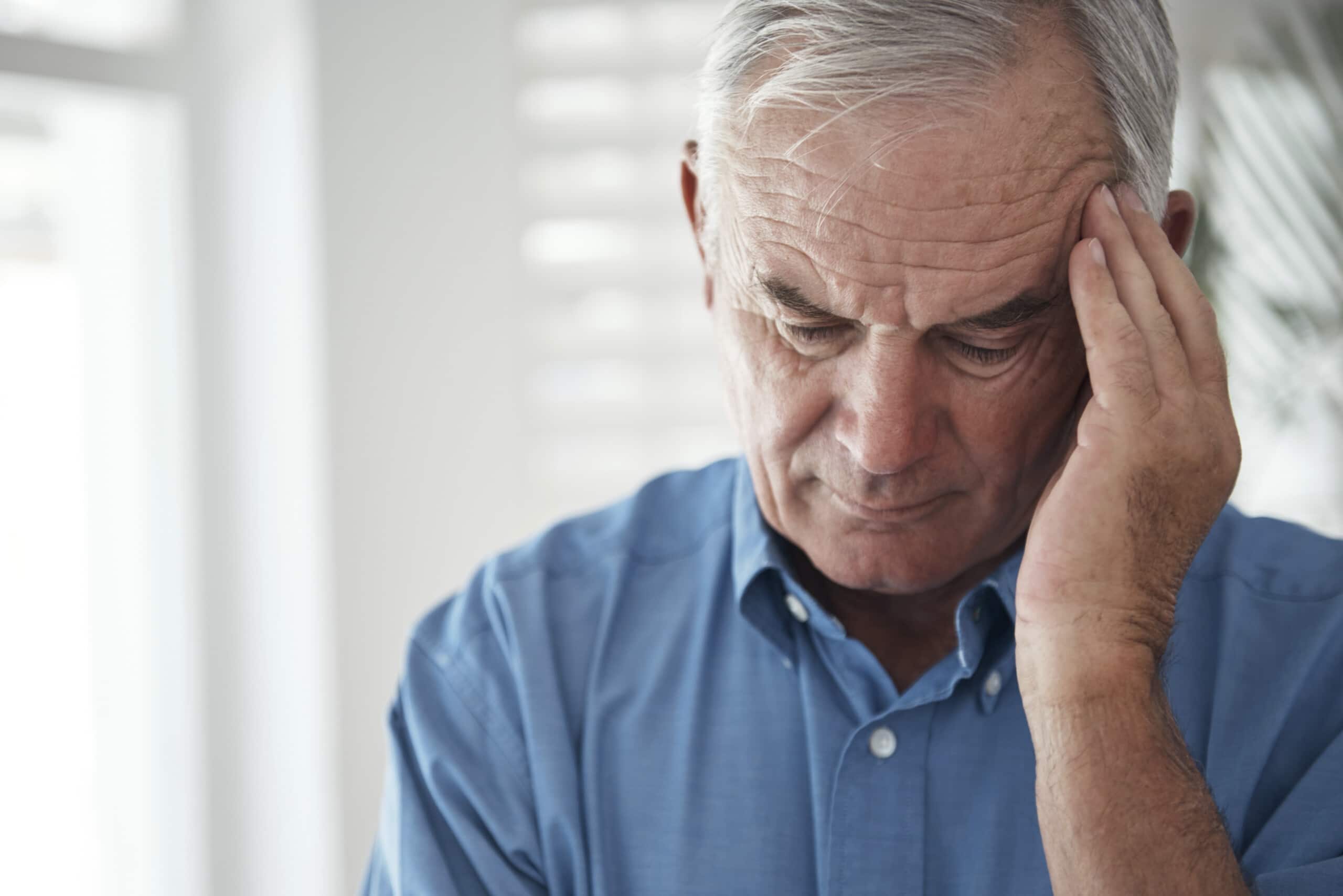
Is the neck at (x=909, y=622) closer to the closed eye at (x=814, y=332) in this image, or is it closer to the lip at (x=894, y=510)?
the lip at (x=894, y=510)

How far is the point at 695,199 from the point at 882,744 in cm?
64

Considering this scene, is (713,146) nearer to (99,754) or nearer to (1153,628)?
(1153,628)

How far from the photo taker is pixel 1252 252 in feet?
7.84

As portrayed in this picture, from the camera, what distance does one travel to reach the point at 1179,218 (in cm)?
126

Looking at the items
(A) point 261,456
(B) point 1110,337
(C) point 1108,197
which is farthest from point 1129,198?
(A) point 261,456

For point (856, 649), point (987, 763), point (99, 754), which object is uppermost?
point (856, 649)

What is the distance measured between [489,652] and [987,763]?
1.81ft

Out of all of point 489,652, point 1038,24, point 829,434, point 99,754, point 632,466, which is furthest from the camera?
point 632,466

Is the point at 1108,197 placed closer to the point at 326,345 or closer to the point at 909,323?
the point at 909,323

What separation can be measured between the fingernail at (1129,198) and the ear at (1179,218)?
15 cm

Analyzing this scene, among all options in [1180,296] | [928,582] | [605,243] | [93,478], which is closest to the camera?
[1180,296]

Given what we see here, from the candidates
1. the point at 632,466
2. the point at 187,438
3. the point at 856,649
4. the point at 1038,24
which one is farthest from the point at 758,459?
the point at 187,438

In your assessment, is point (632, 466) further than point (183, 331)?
Yes

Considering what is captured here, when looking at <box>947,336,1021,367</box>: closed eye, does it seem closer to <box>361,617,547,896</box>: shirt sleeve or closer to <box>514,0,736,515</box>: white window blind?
<box>361,617,547,896</box>: shirt sleeve
